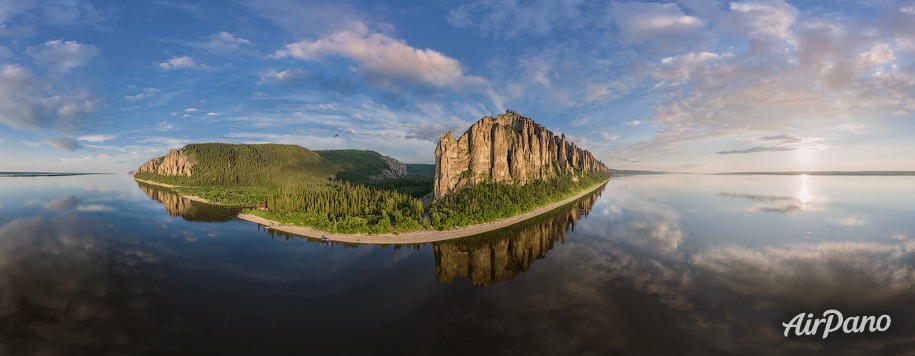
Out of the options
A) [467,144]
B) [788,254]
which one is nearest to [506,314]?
[788,254]

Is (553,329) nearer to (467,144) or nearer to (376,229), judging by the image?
(376,229)

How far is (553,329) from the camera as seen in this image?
106 feet

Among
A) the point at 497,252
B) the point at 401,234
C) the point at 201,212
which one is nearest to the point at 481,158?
the point at 401,234

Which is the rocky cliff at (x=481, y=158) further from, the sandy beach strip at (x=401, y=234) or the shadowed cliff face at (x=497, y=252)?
the shadowed cliff face at (x=497, y=252)

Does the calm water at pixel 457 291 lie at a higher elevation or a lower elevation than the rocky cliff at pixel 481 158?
lower

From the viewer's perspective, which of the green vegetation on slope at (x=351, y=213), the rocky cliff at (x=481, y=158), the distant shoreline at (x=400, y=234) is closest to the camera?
the distant shoreline at (x=400, y=234)

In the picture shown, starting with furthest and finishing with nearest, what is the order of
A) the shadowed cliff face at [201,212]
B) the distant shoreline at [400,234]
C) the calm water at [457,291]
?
the shadowed cliff face at [201,212] < the distant shoreline at [400,234] < the calm water at [457,291]

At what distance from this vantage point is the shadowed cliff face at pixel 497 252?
4953 centimetres

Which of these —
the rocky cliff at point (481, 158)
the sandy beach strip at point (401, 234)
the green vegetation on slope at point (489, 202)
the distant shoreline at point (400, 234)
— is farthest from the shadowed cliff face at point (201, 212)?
the rocky cliff at point (481, 158)

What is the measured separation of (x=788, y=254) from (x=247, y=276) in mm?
91329

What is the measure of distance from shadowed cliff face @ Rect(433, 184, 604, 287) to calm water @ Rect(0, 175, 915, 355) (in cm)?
49

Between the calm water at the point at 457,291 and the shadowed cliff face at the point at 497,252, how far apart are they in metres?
0.49

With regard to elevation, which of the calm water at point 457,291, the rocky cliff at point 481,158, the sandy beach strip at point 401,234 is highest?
the rocky cliff at point 481,158

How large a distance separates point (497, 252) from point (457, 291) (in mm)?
19759
